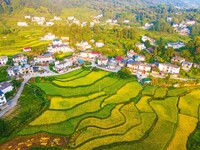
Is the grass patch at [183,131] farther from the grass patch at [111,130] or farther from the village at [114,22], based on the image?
the village at [114,22]

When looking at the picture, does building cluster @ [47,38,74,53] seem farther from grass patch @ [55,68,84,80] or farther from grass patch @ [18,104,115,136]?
grass patch @ [18,104,115,136]

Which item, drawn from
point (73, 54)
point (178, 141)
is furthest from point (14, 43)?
point (178, 141)

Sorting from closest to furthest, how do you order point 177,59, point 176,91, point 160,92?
1. point 160,92
2. point 176,91
3. point 177,59

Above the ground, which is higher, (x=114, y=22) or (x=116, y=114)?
(x=114, y=22)

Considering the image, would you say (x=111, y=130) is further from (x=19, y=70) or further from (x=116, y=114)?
(x=19, y=70)

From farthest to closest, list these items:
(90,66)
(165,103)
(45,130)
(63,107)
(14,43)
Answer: (14,43) → (90,66) → (165,103) → (63,107) → (45,130)

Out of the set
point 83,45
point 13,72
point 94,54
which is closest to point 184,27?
point 83,45

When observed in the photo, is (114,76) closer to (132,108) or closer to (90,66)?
(90,66)
